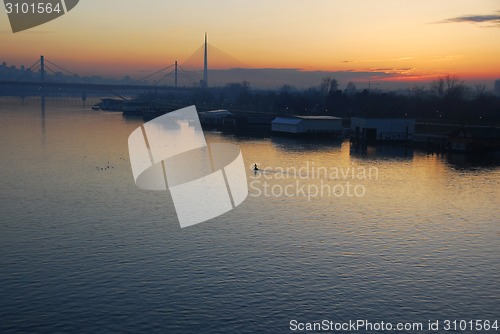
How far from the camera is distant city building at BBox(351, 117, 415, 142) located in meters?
64.8

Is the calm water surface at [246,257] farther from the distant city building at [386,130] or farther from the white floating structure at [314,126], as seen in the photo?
the white floating structure at [314,126]

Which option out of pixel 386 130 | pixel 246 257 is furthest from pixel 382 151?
pixel 246 257

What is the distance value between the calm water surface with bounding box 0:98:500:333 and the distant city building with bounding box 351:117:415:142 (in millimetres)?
27090

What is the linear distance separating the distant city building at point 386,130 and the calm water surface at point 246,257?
27.1m

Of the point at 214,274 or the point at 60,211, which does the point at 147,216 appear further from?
the point at 214,274

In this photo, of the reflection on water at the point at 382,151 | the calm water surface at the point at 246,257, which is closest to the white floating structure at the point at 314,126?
the reflection on water at the point at 382,151

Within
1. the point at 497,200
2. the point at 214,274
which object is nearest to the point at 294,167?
the point at 497,200

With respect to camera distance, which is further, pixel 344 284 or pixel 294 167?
pixel 294 167

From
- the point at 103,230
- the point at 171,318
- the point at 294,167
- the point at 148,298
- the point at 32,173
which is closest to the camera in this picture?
the point at 171,318

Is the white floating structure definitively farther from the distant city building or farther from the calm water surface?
the calm water surface

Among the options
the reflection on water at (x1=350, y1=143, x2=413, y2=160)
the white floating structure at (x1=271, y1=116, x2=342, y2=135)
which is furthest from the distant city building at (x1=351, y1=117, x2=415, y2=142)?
the white floating structure at (x1=271, y1=116, x2=342, y2=135)

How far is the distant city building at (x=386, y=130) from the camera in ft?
213

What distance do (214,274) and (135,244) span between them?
179 inches

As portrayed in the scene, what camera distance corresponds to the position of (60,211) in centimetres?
2767
